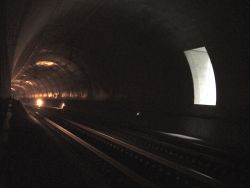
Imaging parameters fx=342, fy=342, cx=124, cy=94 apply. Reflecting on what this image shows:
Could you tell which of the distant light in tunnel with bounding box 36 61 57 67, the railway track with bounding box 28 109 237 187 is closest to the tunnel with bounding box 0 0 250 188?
the railway track with bounding box 28 109 237 187

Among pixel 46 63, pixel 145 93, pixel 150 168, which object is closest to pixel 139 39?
pixel 145 93

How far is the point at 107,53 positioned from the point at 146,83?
2788 millimetres

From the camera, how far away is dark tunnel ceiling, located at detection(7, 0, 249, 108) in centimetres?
899

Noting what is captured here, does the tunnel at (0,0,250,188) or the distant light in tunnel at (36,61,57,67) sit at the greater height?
the distant light in tunnel at (36,61,57,67)

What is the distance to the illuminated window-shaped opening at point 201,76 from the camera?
12.5m

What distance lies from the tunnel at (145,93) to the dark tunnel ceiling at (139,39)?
4 centimetres

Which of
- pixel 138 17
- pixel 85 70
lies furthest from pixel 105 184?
pixel 85 70

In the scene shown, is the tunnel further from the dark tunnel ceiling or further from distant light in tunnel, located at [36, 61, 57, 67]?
distant light in tunnel, located at [36, 61, 57, 67]

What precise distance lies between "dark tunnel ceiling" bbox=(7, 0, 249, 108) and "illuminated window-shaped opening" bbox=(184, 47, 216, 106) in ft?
0.77

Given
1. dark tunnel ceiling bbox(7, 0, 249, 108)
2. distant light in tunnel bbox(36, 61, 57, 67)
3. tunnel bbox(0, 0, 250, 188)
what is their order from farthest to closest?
distant light in tunnel bbox(36, 61, 57, 67)
dark tunnel ceiling bbox(7, 0, 249, 108)
tunnel bbox(0, 0, 250, 188)

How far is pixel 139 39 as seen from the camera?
45.2ft

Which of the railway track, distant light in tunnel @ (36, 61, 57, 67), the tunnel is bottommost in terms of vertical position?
the railway track

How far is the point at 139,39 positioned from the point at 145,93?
2924 millimetres

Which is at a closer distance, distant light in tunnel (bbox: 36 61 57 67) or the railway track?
the railway track
